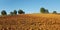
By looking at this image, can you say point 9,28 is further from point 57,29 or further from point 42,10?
point 42,10

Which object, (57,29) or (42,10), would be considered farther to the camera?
(42,10)

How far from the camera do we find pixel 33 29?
472 inches

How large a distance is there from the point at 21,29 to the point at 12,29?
0.79 metres

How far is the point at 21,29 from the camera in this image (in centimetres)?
1187

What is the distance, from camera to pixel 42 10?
46875 mm

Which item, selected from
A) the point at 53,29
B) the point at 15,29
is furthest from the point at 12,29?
the point at 53,29

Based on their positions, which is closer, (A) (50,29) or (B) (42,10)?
(A) (50,29)

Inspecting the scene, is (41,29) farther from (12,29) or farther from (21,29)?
(12,29)

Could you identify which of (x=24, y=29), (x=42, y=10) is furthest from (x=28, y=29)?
(x=42, y=10)

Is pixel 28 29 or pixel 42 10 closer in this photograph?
pixel 28 29

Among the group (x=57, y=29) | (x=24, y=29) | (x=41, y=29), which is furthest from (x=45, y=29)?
(x=24, y=29)

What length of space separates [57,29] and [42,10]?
3490 centimetres

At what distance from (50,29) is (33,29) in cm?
150

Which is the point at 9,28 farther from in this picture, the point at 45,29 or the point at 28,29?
the point at 45,29
